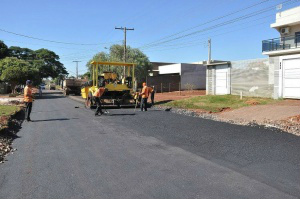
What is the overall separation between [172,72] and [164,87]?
5.40 meters

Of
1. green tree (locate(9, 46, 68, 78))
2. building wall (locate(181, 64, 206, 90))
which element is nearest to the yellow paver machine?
building wall (locate(181, 64, 206, 90))

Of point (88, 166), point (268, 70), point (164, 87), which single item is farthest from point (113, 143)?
point (164, 87)

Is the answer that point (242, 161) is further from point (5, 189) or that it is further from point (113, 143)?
point (5, 189)

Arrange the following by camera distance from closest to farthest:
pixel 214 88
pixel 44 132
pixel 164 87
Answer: pixel 44 132, pixel 214 88, pixel 164 87

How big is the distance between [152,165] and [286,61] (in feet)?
57.1

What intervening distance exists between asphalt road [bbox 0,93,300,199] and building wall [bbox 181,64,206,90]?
103ft

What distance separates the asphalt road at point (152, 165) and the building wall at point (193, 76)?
103ft

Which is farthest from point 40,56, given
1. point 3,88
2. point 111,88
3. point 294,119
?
point 294,119

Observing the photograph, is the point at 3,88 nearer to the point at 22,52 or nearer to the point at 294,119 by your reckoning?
the point at 22,52

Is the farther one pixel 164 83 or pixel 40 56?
pixel 40 56

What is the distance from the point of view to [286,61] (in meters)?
19.8

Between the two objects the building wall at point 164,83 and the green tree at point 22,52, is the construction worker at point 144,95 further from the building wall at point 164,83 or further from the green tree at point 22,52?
the green tree at point 22,52

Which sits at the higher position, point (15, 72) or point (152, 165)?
point (15, 72)

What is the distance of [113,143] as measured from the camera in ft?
25.0
